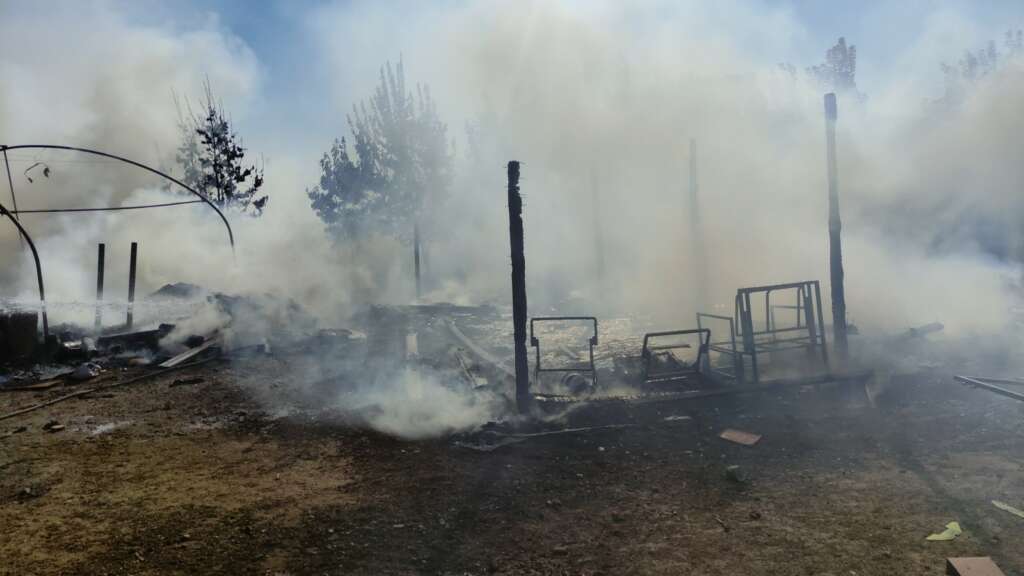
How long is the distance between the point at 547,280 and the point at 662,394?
20150mm

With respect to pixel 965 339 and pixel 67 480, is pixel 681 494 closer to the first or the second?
pixel 67 480

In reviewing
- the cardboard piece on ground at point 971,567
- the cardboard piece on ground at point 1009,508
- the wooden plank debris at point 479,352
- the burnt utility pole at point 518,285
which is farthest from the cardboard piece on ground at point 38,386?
the cardboard piece on ground at point 1009,508

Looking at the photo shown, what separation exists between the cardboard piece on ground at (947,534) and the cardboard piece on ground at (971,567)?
659 mm

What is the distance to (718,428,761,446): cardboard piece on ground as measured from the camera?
25.5 feet

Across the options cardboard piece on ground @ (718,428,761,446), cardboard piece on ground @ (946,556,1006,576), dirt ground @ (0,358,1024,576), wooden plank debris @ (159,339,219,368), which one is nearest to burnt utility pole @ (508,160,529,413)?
dirt ground @ (0,358,1024,576)

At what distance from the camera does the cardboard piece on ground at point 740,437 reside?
7.77m

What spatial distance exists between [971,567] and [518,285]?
5.82 meters

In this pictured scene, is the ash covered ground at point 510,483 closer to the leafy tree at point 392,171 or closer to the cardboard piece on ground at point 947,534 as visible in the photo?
the cardboard piece on ground at point 947,534

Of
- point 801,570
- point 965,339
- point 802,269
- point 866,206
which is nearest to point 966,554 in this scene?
point 801,570

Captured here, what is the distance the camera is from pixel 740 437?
7.95 metres

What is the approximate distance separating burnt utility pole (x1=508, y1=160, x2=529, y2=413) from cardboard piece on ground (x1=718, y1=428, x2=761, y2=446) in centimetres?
288

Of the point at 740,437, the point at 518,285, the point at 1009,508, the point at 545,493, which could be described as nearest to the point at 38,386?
the point at 518,285

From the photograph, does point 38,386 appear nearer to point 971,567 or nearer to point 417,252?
point 971,567

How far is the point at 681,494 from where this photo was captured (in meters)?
6.35
